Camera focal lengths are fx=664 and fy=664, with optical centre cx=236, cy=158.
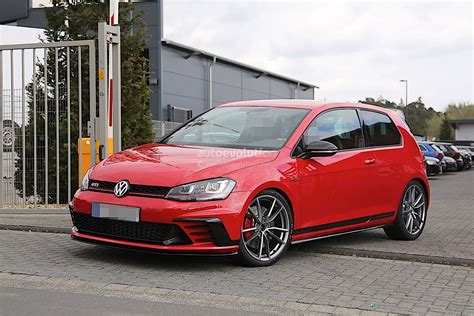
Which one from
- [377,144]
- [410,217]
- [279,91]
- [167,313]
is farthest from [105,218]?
[279,91]

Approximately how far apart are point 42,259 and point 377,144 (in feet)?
12.9

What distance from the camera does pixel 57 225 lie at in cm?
874

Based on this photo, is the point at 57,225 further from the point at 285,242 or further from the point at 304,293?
the point at 304,293

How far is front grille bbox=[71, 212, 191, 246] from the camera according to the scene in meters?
5.79

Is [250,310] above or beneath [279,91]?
beneath

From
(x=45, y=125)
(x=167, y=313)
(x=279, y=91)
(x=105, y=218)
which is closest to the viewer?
(x=167, y=313)

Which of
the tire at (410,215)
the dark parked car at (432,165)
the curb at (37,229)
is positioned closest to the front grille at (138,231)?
the curb at (37,229)

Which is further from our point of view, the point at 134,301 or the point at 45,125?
the point at 45,125

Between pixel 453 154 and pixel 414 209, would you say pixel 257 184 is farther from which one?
pixel 453 154

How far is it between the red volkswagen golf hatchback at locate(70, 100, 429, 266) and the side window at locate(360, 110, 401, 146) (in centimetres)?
2

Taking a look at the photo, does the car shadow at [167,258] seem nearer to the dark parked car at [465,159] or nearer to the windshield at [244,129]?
the windshield at [244,129]

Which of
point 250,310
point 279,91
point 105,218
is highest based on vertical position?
point 279,91

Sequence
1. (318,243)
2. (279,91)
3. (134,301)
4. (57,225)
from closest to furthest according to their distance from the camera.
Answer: (134,301)
(318,243)
(57,225)
(279,91)

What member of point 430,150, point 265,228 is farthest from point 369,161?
point 430,150
